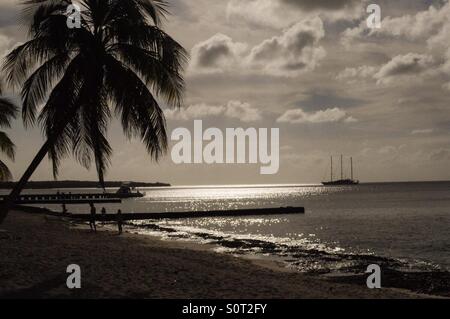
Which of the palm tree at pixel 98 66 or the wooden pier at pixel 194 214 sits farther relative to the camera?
the wooden pier at pixel 194 214

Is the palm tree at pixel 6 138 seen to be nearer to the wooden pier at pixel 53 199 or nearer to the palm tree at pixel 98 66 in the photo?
the palm tree at pixel 98 66

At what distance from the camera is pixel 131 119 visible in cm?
1555

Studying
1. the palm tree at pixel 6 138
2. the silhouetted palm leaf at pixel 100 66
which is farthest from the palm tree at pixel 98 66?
the palm tree at pixel 6 138

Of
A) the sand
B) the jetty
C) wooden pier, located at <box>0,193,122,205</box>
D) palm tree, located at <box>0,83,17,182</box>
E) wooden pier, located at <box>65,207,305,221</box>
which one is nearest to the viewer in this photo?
the sand

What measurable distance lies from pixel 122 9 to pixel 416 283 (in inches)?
632

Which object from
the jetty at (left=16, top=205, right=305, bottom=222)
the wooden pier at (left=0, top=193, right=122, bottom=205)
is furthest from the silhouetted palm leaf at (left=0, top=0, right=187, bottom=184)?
the wooden pier at (left=0, top=193, right=122, bottom=205)

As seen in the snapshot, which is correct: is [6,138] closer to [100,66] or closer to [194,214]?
[100,66]

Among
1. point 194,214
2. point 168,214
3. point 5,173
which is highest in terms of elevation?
point 5,173

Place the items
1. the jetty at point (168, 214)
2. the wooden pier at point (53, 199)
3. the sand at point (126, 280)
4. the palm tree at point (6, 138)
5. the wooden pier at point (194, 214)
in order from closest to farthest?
the sand at point (126, 280) → the palm tree at point (6, 138) → the jetty at point (168, 214) → the wooden pier at point (194, 214) → the wooden pier at point (53, 199)

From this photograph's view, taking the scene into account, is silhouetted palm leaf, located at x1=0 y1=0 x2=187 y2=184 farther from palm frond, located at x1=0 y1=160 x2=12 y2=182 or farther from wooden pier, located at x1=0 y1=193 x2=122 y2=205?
wooden pier, located at x1=0 y1=193 x2=122 y2=205

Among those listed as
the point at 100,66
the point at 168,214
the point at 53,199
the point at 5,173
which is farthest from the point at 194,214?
the point at 100,66

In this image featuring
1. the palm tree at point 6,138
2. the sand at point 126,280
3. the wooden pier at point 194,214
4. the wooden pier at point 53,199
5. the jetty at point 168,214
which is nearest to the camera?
the sand at point 126,280

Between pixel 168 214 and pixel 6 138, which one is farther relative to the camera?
pixel 168 214

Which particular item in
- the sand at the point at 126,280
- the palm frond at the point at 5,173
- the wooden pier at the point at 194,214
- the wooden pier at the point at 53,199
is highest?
the palm frond at the point at 5,173
